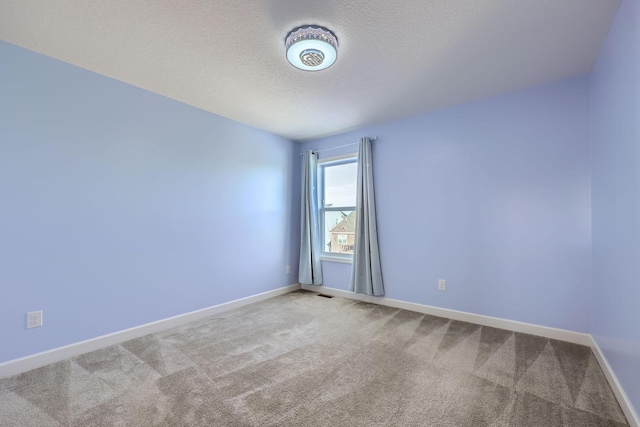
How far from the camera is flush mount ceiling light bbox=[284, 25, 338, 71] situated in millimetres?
1794

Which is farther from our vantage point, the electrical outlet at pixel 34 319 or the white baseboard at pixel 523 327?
the electrical outlet at pixel 34 319

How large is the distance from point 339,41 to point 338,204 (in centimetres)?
252

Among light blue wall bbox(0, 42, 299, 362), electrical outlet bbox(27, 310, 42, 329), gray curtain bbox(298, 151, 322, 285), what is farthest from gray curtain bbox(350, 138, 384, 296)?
electrical outlet bbox(27, 310, 42, 329)

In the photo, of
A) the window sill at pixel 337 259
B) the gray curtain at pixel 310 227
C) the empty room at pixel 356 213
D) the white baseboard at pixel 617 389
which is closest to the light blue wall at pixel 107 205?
the empty room at pixel 356 213

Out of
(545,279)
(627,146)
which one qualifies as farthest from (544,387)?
(627,146)

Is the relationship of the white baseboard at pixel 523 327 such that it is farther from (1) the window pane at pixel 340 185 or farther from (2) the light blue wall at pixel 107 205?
(2) the light blue wall at pixel 107 205

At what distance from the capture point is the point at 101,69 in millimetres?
2287

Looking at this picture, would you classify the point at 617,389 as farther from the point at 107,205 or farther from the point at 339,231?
the point at 107,205

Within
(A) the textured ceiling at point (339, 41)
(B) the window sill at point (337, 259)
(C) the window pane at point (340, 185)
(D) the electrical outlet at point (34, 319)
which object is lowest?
(D) the electrical outlet at point (34, 319)

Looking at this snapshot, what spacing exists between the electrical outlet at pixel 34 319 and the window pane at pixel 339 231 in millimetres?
3145

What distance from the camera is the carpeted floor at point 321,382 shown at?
4.89 ft

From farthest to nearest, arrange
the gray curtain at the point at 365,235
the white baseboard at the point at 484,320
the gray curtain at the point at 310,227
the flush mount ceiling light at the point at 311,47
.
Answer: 1. the gray curtain at the point at 310,227
2. the gray curtain at the point at 365,235
3. the white baseboard at the point at 484,320
4. the flush mount ceiling light at the point at 311,47

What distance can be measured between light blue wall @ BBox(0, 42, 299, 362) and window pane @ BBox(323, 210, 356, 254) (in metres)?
1.24

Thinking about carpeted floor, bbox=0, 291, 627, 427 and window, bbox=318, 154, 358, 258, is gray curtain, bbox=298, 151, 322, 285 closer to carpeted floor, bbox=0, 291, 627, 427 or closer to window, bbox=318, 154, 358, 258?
window, bbox=318, 154, 358, 258
